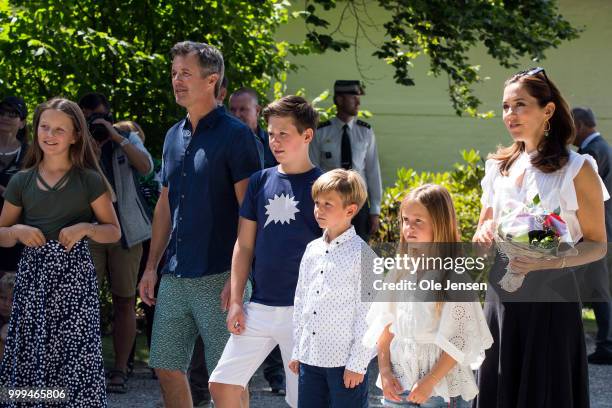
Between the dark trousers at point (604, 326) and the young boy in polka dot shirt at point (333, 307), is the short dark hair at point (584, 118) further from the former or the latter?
the young boy in polka dot shirt at point (333, 307)

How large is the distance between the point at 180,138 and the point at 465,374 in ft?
6.44

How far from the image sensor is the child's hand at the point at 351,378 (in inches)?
172

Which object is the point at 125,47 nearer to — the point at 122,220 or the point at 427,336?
the point at 122,220

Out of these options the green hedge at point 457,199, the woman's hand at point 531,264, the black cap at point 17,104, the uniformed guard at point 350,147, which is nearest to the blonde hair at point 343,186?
the woman's hand at point 531,264

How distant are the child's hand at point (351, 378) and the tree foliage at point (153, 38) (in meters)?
4.28

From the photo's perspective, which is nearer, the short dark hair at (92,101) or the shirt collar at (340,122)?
the short dark hair at (92,101)

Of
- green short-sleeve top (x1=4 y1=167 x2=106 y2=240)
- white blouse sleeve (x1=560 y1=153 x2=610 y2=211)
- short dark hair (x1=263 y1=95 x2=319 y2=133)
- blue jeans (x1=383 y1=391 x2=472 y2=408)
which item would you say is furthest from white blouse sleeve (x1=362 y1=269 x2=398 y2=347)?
green short-sleeve top (x1=4 y1=167 x2=106 y2=240)

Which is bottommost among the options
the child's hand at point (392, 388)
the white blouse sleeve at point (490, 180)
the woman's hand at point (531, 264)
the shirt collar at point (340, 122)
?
the child's hand at point (392, 388)

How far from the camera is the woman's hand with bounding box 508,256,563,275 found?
419 centimetres

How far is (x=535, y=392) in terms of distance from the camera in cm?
431

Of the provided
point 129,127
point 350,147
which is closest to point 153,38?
point 129,127

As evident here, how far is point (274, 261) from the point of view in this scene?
4797 mm

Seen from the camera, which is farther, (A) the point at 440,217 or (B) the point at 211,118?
(B) the point at 211,118

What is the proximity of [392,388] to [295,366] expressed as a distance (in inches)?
21.8
